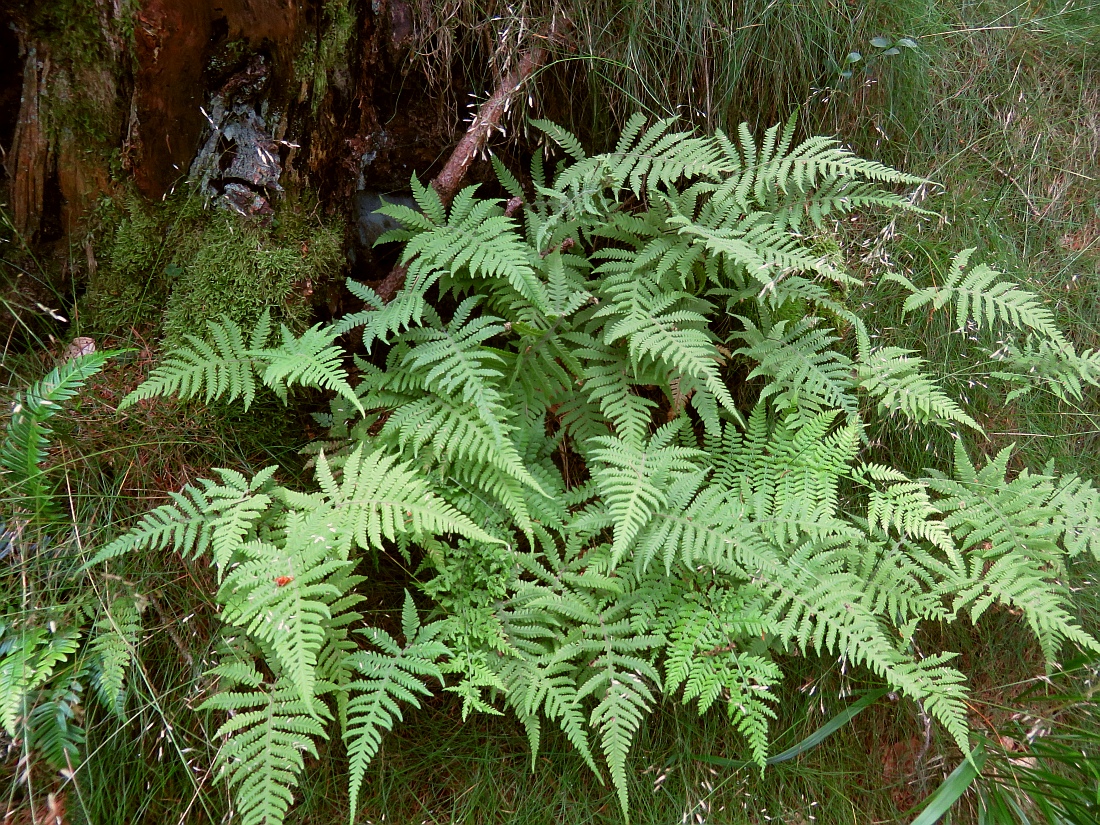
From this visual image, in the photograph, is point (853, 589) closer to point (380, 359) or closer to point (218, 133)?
point (380, 359)

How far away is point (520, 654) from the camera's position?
245cm

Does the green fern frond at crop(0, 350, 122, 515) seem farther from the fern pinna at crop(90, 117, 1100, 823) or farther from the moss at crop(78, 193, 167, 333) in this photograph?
the moss at crop(78, 193, 167, 333)

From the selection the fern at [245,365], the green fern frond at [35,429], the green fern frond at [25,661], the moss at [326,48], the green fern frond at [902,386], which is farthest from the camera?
the green fern frond at [902,386]

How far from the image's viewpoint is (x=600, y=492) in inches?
103

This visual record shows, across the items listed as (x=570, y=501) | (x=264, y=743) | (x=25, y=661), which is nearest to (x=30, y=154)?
(x=25, y=661)

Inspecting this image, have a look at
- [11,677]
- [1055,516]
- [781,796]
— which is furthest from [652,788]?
[11,677]

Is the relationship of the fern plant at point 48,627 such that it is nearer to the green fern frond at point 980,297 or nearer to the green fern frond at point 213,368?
the green fern frond at point 213,368

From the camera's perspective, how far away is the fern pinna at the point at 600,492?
7.68 ft

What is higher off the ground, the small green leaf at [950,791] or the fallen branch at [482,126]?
the fallen branch at [482,126]

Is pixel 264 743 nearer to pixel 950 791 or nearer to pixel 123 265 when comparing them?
pixel 123 265

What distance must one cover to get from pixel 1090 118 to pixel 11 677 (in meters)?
5.29

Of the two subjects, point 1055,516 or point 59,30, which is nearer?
point 59,30

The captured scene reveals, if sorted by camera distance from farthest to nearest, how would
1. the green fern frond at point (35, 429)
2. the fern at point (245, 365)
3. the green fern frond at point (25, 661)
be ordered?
the fern at point (245, 365), the green fern frond at point (35, 429), the green fern frond at point (25, 661)

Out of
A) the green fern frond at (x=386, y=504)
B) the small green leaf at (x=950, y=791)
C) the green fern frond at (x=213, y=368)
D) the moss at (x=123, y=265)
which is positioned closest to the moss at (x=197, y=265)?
the moss at (x=123, y=265)
